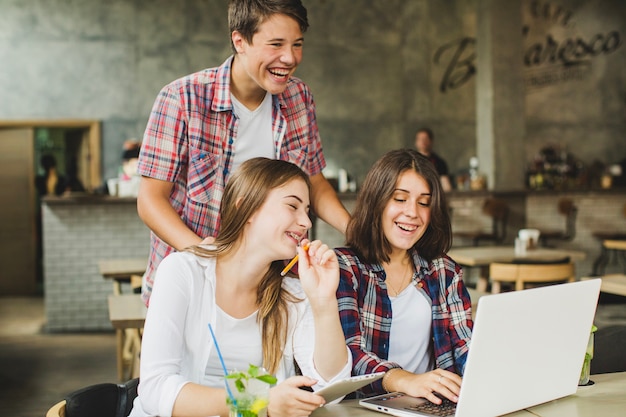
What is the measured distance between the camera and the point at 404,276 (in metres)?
2.36

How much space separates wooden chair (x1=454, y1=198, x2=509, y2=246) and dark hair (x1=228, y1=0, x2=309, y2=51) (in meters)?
6.29

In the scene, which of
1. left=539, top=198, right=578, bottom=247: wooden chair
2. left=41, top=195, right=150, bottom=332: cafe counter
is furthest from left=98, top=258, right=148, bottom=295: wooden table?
left=539, top=198, right=578, bottom=247: wooden chair

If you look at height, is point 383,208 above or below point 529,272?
above

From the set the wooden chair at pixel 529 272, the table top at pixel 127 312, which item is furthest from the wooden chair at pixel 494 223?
the table top at pixel 127 312

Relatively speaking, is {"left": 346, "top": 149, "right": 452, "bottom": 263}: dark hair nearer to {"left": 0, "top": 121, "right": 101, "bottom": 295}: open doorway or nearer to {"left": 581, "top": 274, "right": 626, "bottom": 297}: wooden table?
{"left": 581, "top": 274, "right": 626, "bottom": 297}: wooden table

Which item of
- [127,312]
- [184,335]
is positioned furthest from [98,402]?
[127,312]

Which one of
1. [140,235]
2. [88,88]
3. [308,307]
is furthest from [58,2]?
[308,307]

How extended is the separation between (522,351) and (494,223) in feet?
23.2

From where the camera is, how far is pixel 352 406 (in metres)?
1.74

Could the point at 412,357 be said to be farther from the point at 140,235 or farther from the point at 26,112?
the point at 26,112

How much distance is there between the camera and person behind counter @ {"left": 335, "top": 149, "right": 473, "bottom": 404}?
2.21 metres

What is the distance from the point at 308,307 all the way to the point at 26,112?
853cm

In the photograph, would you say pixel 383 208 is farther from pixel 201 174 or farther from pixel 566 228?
pixel 566 228

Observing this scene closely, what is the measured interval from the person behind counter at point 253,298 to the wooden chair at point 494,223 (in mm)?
6455
